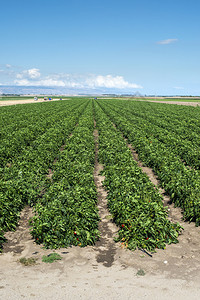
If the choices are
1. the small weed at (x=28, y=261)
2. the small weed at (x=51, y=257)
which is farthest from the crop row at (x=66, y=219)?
the small weed at (x=28, y=261)

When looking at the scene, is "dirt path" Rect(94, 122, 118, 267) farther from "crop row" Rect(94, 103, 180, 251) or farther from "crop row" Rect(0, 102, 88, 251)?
"crop row" Rect(0, 102, 88, 251)

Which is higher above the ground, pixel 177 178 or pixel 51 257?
pixel 177 178

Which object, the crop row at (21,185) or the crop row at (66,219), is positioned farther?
the crop row at (21,185)

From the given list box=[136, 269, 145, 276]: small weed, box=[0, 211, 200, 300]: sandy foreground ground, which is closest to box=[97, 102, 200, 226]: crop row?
box=[0, 211, 200, 300]: sandy foreground ground

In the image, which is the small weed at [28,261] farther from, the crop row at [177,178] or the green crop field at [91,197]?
the crop row at [177,178]

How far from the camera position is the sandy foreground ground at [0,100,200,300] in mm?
5594

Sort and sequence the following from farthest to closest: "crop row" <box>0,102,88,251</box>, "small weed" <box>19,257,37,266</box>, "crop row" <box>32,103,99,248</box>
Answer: "crop row" <box>0,102,88,251</box>
"crop row" <box>32,103,99,248</box>
"small weed" <box>19,257,37,266</box>

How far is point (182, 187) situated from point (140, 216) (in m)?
3.11

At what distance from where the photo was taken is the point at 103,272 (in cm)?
645

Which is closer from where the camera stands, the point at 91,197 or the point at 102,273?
the point at 102,273

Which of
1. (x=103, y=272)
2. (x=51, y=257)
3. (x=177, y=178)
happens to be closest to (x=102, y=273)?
(x=103, y=272)

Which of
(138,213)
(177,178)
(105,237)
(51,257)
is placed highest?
(177,178)

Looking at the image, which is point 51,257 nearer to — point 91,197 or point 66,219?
point 66,219

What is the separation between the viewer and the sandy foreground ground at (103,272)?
559 centimetres
